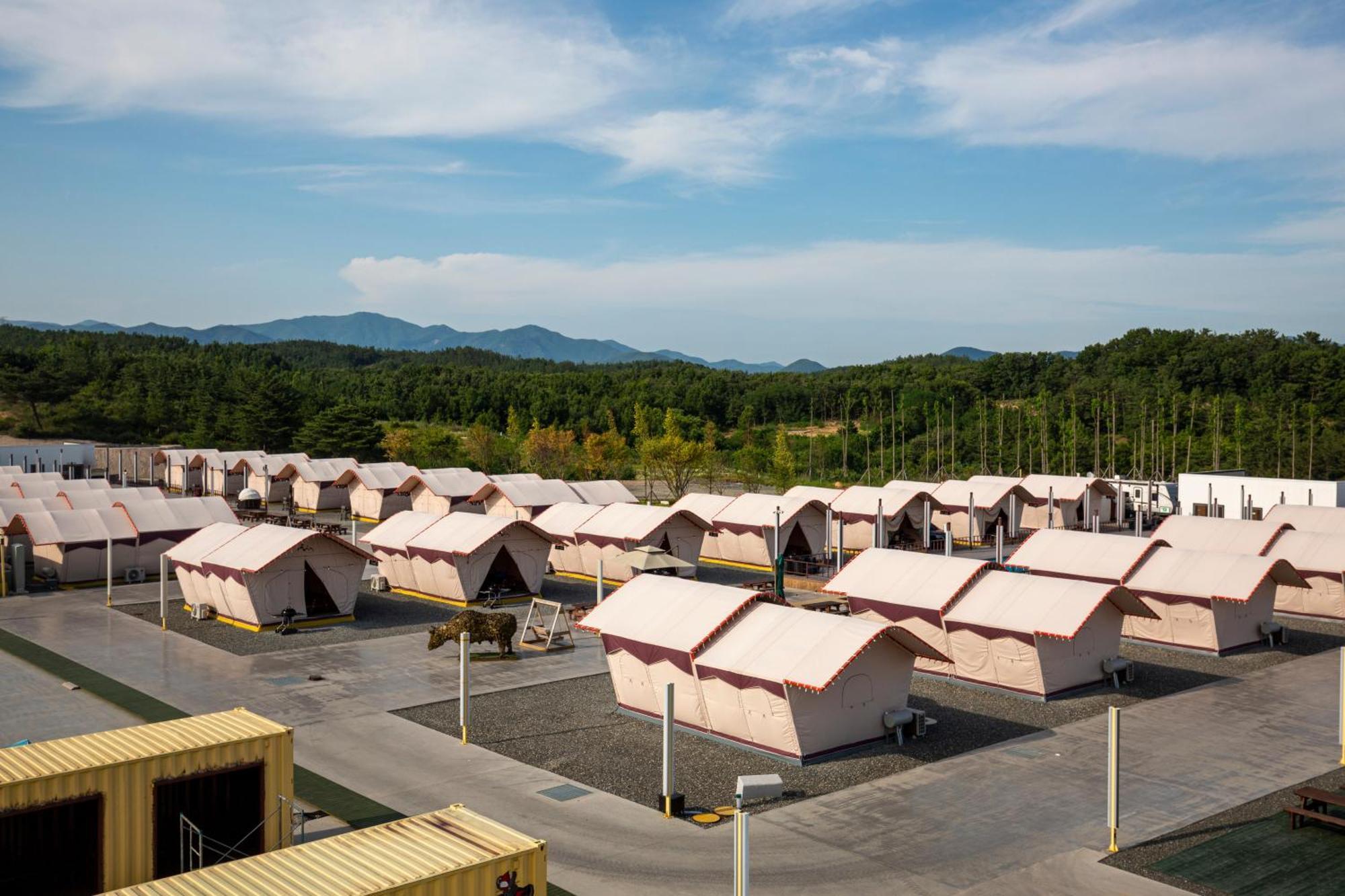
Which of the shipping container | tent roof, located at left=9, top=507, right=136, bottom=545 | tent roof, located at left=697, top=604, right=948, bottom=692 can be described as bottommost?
the shipping container

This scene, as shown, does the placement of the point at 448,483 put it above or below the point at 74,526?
above

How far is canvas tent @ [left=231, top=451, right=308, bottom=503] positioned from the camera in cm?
6219

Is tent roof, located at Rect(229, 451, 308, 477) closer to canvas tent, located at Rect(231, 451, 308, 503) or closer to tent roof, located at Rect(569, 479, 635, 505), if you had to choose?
canvas tent, located at Rect(231, 451, 308, 503)

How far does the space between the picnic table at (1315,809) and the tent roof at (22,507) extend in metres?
38.5

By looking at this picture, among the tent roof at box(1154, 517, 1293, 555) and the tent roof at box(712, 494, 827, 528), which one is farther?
the tent roof at box(712, 494, 827, 528)

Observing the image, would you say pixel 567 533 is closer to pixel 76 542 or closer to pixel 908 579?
pixel 908 579

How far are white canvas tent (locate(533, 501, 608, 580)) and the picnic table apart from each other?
24484 mm

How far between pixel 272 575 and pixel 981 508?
32.0 meters

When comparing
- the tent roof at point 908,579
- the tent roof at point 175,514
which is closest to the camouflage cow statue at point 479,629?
the tent roof at point 908,579

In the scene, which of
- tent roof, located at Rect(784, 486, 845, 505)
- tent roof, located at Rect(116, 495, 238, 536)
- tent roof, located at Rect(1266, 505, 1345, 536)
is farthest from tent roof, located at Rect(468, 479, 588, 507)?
tent roof, located at Rect(1266, 505, 1345, 536)

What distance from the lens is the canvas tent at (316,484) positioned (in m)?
59.4

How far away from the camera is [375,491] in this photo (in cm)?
5522

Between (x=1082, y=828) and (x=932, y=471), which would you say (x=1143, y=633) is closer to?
(x=1082, y=828)

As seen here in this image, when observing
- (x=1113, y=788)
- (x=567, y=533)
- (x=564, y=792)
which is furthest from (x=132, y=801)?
(x=567, y=533)
